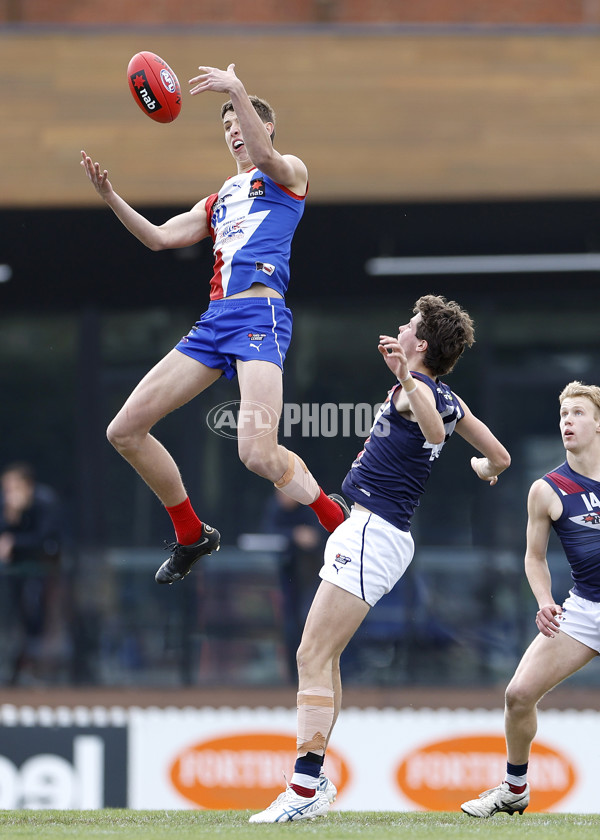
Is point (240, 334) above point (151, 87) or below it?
below

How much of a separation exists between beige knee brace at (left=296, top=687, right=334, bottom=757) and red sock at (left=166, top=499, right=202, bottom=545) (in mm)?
1130

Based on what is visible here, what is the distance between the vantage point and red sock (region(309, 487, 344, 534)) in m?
6.25

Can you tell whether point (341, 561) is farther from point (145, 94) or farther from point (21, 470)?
point (21, 470)

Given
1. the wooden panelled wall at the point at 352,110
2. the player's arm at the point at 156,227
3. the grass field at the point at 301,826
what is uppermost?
the wooden panelled wall at the point at 352,110

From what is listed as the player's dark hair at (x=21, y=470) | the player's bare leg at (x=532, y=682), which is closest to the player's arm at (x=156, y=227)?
the player's bare leg at (x=532, y=682)

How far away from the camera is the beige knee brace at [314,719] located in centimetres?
538

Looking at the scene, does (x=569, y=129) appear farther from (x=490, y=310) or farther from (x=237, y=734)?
(x=237, y=734)

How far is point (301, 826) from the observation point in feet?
17.3

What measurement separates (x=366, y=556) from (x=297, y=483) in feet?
2.55

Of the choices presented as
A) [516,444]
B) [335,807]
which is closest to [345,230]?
[516,444]

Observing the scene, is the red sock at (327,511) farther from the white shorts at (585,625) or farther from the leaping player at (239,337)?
the white shorts at (585,625)

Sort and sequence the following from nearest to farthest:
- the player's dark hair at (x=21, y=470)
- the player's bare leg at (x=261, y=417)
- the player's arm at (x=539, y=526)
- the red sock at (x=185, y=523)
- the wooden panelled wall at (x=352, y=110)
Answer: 1. the player's bare leg at (x=261, y=417)
2. the player's arm at (x=539, y=526)
3. the red sock at (x=185, y=523)
4. the wooden panelled wall at (x=352, y=110)
5. the player's dark hair at (x=21, y=470)

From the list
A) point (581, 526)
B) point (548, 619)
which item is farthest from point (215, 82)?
point (548, 619)

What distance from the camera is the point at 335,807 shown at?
29.9 ft
